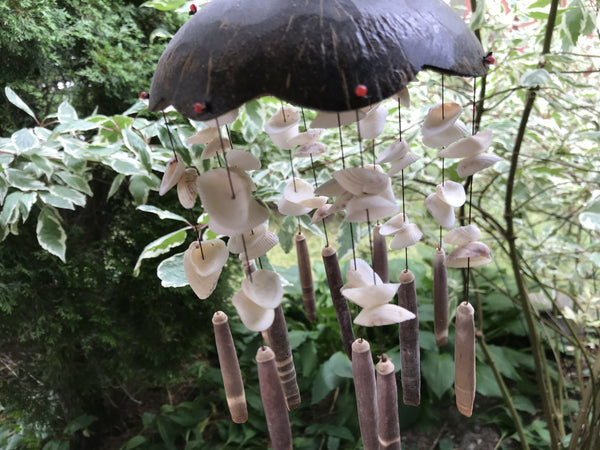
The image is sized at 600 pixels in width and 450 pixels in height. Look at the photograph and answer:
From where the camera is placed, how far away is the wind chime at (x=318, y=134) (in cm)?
32

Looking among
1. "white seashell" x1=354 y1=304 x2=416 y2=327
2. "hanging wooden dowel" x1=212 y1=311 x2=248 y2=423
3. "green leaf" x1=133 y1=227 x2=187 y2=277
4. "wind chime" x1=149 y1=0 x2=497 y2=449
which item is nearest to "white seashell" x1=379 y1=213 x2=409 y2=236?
"wind chime" x1=149 y1=0 x2=497 y2=449

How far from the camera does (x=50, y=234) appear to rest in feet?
2.73

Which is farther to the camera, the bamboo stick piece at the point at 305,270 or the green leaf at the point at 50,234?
the green leaf at the point at 50,234

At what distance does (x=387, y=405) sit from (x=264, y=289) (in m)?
0.19

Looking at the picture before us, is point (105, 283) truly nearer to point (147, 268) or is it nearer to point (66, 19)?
point (147, 268)

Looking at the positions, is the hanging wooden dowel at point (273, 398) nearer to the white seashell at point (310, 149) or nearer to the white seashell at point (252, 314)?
the white seashell at point (252, 314)

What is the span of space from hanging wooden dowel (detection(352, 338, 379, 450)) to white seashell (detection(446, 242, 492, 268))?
0.14 metres

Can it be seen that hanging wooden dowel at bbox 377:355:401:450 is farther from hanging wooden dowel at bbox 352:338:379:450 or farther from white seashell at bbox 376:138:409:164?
white seashell at bbox 376:138:409:164

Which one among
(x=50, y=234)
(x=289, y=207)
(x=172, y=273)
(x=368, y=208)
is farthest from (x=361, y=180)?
(x=50, y=234)

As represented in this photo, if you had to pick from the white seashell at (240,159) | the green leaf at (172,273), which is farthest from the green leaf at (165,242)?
the white seashell at (240,159)

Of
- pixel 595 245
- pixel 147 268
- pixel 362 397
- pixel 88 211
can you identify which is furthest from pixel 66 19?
pixel 595 245

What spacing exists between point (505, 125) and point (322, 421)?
3.48ft

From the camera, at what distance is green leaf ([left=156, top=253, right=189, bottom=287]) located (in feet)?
2.04

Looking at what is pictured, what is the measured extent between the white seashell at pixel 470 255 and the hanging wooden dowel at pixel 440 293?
0.19 ft
